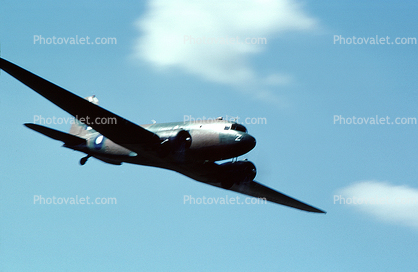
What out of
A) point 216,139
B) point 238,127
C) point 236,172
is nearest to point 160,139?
point 216,139

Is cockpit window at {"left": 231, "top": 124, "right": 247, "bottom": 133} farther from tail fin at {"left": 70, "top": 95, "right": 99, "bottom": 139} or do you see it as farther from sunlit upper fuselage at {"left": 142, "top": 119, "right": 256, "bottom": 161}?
tail fin at {"left": 70, "top": 95, "right": 99, "bottom": 139}

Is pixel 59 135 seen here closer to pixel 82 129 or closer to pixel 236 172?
pixel 82 129

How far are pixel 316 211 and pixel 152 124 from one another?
13.9 m

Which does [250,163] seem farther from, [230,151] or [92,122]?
[92,122]

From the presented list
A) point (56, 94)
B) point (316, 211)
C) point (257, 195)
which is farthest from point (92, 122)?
point (316, 211)

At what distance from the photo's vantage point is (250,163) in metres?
27.8

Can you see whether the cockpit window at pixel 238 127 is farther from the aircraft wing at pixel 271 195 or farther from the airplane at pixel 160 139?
the aircraft wing at pixel 271 195

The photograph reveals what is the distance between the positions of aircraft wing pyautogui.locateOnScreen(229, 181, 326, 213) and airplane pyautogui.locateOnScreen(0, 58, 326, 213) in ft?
9.02

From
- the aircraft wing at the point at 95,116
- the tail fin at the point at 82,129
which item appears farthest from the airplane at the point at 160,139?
the tail fin at the point at 82,129

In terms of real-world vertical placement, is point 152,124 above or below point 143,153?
above

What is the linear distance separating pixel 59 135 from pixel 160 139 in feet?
24.9

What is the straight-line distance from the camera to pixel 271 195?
104 feet

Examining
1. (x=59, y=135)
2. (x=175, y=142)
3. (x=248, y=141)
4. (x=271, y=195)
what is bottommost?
(x=271, y=195)

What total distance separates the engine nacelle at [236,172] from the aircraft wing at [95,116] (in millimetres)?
5545
